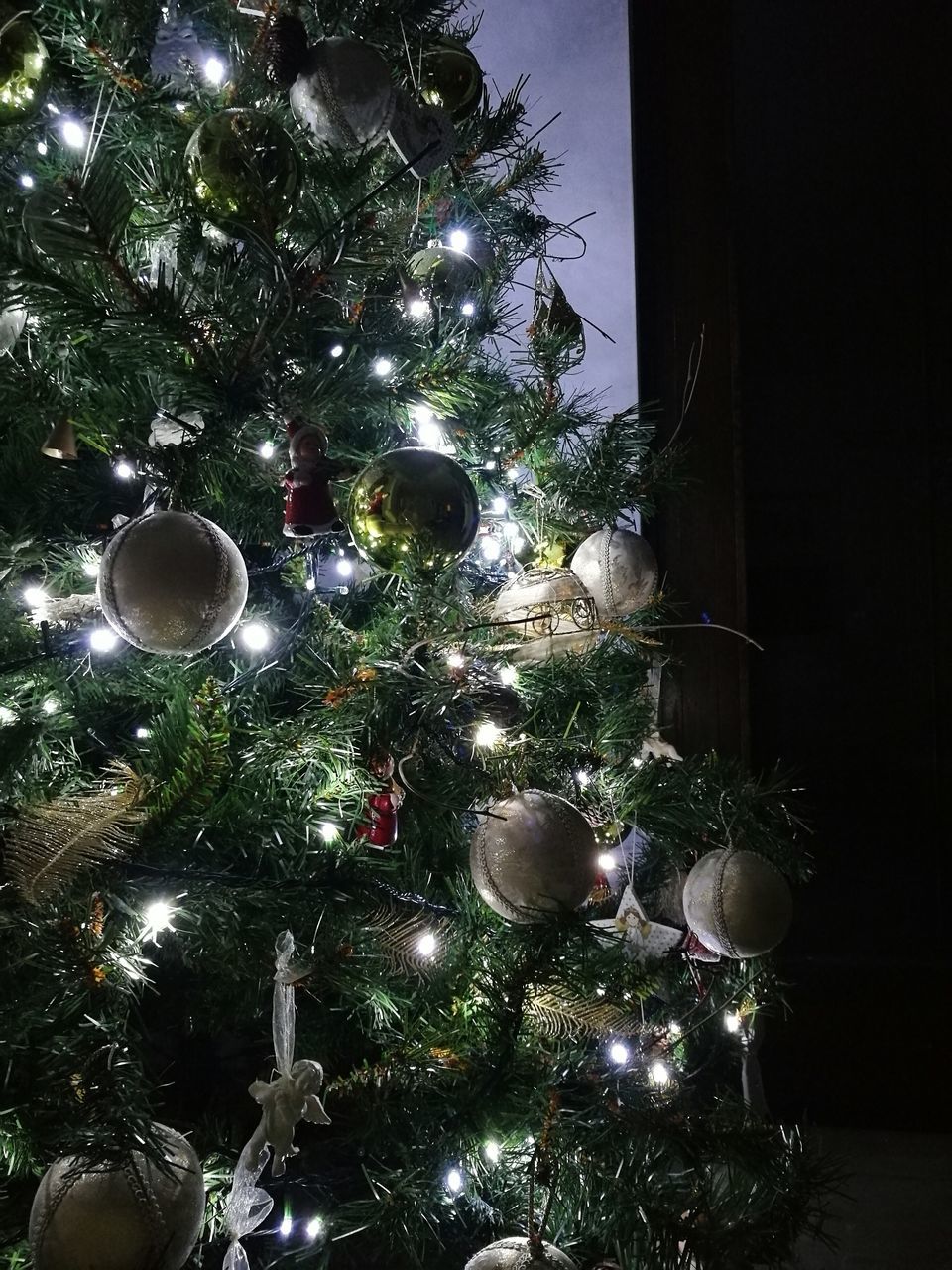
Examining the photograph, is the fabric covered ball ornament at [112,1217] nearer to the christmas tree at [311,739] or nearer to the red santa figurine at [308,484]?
the christmas tree at [311,739]

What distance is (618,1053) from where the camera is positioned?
0.86 m

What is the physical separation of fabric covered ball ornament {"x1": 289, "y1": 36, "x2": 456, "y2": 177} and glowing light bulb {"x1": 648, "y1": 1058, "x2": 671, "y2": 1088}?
91 centimetres

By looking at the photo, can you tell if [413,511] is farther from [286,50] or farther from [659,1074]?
[659,1074]

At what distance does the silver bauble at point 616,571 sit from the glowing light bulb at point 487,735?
0.87 ft

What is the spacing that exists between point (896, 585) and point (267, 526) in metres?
1.24

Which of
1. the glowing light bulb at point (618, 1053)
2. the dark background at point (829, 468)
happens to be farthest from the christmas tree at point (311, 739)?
the dark background at point (829, 468)

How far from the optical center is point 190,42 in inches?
33.3

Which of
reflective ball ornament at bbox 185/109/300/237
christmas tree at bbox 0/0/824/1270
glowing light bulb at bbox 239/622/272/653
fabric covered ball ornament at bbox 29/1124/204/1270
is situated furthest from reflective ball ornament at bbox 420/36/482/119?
fabric covered ball ornament at bbox 29/1124/204/1270

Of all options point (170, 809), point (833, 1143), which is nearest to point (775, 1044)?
point (833, 1143)

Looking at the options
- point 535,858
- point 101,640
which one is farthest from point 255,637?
point 535,858

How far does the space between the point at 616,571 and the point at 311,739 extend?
0.45 metres

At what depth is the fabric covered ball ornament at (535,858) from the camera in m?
0.70

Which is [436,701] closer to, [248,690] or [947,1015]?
[248,690]

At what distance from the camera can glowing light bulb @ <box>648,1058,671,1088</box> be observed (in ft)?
2.86
